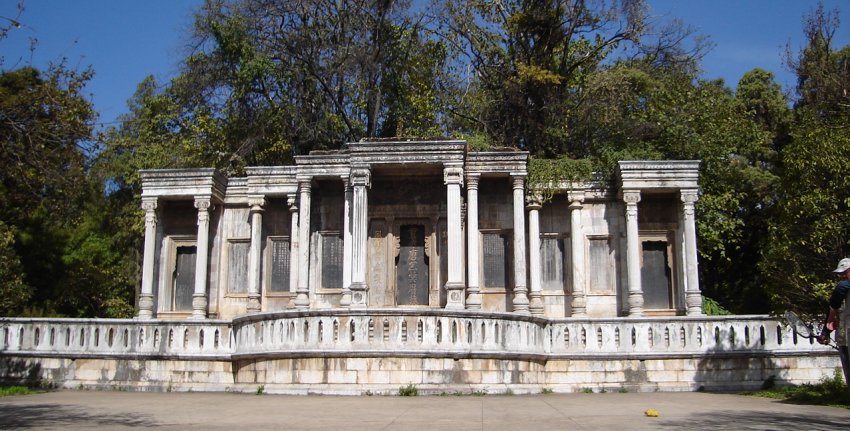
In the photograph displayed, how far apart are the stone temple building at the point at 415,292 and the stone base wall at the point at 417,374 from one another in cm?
4

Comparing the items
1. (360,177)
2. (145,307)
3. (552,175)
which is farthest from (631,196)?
(145,307)

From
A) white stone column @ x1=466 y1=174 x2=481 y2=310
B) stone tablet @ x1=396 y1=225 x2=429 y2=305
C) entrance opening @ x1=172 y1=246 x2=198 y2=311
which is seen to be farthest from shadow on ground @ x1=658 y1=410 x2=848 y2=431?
entrance opening @ x1=172 y1=246 x2=198 y2=311

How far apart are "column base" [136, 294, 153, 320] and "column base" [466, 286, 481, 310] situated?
944 cm

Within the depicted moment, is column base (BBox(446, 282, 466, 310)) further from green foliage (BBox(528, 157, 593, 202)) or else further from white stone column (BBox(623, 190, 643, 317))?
white stone column (BBox(623, 190, 643, 317))

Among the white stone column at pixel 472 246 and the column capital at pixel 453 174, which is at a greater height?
the column capital at pixel 453 174

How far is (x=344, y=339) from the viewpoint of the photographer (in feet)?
60.5

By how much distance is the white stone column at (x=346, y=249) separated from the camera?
24062 mm

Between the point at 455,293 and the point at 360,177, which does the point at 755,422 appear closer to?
the point at 455,293

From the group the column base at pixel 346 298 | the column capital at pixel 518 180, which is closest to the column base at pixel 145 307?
the column base at pixel 346 298

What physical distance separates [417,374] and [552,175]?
385 inches

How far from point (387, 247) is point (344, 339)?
823 cm

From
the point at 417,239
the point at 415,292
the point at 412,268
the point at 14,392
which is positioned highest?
the point at 417,239

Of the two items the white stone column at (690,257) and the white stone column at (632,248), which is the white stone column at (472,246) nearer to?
the white stone column at (632,248)

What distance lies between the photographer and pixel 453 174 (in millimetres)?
24094
